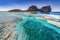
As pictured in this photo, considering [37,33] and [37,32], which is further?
[37,32]

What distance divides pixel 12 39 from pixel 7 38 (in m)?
0.40

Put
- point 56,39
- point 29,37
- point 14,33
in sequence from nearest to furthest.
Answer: point 56,39, point 29,37, point 14,33

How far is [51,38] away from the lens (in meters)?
4.65

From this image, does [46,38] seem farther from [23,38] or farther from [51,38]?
[23,38]

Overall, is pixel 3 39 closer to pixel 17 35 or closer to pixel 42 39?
pixel 17 35

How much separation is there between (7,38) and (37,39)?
4.41ft

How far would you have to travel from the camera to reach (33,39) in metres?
4.65

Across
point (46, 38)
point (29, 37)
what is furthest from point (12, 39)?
point (46, 38)

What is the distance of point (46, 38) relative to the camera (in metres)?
4.70

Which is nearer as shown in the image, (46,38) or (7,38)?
(46,38)

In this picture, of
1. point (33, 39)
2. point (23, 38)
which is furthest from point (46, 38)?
point (23, 38)

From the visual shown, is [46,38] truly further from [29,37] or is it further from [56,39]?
[29,37]

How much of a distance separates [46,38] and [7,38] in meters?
1.70

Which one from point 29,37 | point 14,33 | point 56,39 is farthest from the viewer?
point 14,33
